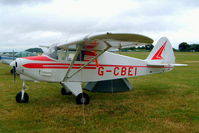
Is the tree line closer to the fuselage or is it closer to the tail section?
the tail section

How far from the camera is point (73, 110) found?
227 inches

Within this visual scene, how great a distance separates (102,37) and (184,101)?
152 inches

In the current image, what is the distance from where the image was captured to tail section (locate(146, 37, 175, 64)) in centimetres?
840

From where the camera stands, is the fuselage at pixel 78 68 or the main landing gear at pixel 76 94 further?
the main landing gear at pixel 76 94

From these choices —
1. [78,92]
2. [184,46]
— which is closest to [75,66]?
[78,92]

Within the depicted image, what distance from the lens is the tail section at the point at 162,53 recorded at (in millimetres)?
8395

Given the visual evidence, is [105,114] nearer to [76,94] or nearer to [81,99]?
[81,99]

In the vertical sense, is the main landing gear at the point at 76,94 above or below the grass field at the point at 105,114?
above

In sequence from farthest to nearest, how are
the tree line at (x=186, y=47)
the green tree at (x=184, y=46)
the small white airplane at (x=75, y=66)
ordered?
the green tree at (x=184, y=46), the tree line at (x=186, y=47), the small white airplane at (x=75, y=66)

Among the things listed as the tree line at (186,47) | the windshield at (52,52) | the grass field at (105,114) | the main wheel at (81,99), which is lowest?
the grass field at (105,114)

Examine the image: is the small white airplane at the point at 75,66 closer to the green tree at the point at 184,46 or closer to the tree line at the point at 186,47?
the tree line at the point at 186,47

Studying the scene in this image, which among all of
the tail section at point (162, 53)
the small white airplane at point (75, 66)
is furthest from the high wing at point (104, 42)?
the tail section at point (162, 53)

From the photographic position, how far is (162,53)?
847 centimetres

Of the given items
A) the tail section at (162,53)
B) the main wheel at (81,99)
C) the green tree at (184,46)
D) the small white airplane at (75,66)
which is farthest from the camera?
the green tree at (184,46)
